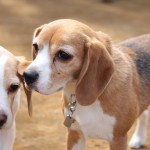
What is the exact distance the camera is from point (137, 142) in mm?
3406

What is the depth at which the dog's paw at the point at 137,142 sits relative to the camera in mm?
3408

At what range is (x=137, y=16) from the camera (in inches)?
227

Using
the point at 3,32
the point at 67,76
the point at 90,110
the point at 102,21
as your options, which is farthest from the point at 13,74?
the point at 102,21

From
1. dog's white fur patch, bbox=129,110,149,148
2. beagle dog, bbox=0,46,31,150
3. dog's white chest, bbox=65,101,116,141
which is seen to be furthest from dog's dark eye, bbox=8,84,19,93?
dog's white fur patch, bbox=129,110,149,148

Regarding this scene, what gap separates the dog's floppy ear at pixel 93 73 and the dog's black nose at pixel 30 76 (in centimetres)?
25

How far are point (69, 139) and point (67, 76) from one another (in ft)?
2.07

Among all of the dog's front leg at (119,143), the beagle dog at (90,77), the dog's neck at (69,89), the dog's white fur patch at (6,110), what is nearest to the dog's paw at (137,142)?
the beagle dog at (90,77)

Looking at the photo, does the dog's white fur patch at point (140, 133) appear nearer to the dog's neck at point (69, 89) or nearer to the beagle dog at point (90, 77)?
the beagle dog at point (90, 77)

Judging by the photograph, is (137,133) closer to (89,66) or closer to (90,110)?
(90,110)

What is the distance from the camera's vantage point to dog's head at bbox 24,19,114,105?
243 cm

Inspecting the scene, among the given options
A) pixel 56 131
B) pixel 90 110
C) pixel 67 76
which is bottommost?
pixel 56 131

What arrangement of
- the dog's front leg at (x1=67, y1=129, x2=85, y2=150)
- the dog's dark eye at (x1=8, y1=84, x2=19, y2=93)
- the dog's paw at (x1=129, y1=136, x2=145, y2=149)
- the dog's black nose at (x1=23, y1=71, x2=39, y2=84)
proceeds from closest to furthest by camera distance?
1. the dog's black nose at (x1=23, y1=71, x2=39, y2=84)
2. the dog's dark eye at (x1=8, y1=84, x2=19, y2=93)
3. the dog's front leg at (x1=67, y1=129, x2=85, y2=150)
4. the dog's paw at (x1=129, y1=136, x2=145, y2=149)

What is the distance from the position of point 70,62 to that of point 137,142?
120cm

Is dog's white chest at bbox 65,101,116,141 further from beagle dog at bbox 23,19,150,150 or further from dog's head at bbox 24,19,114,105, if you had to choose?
dog's head at bbox 24,19,114,105
